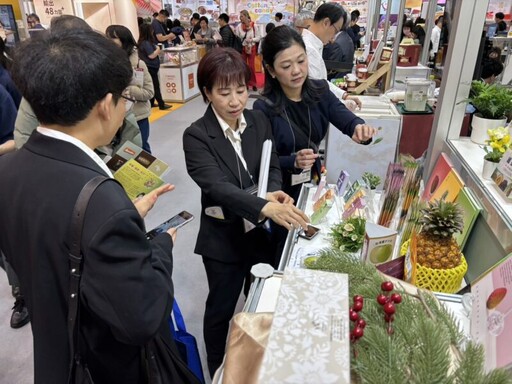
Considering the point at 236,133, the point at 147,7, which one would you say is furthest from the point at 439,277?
the point at 147,7

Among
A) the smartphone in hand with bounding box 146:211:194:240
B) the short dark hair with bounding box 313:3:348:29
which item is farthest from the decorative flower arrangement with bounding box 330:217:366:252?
the short dark hair with bounding box 313:3:348:29

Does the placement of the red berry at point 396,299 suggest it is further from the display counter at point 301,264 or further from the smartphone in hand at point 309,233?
the smartphone in hand at point 309,233

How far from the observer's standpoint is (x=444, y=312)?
2.87ft

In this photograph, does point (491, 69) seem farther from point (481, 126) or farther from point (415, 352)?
point (415, 352)

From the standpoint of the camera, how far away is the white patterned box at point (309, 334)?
60cm

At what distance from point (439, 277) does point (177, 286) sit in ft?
6.52

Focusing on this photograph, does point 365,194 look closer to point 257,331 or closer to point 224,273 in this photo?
point 224,273

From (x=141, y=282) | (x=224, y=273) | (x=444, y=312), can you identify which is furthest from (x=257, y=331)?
(x=224, y=273)

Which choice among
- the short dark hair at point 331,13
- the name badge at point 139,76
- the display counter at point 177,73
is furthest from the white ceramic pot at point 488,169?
the display counter at point 177,73

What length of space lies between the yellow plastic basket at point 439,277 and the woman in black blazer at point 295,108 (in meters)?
0.89

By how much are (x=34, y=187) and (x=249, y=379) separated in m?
0.64

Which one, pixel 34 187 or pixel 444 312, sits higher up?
pixel 34 187

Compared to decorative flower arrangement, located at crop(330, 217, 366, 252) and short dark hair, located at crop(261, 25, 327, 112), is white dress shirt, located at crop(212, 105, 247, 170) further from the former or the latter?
decorative flower arrangement, located at crop(330, 217, 366, 252)

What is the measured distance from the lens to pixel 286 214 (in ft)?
4.64
